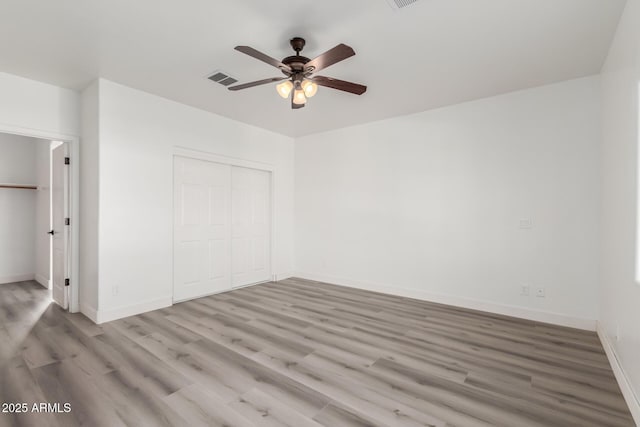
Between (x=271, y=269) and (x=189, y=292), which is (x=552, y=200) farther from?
(x=189, y=292)

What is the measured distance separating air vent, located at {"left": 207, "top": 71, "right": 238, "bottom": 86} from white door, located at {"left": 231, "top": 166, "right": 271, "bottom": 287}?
1.77 metres

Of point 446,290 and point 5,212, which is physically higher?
point 5,212

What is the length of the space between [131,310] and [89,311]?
45cm

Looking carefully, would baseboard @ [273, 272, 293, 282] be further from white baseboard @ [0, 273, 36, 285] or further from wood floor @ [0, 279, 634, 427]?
white baseboard @ [0, 273, 36, 285]

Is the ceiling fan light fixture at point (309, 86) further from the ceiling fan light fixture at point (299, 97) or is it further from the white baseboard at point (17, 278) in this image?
the white baseboard at point (17, 278)

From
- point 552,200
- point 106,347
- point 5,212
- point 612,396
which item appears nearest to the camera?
point 612,396

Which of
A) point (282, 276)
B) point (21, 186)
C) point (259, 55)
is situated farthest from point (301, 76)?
point (21, 186)

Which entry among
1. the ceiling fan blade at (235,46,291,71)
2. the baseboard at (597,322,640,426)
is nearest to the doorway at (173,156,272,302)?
the ceiling fan blade at (235,46,291,71)

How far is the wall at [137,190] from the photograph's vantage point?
3502 millimetres

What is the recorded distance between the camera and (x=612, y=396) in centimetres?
209

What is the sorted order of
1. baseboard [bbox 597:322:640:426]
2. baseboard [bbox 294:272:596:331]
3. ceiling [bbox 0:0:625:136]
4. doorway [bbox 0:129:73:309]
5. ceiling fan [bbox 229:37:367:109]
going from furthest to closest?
doorway [bbox 0:129:73:309], baseboard [bbox 294:272:596:331], ceiling fan [bbox 229:37:367:109], ceiling [bbox 0:0:625:136], baseboard [bbox 597:322:640:426]

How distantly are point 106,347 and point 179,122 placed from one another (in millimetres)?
2885

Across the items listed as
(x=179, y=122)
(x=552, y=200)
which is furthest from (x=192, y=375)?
(x=552, y=200)

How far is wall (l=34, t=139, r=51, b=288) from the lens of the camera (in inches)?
198
